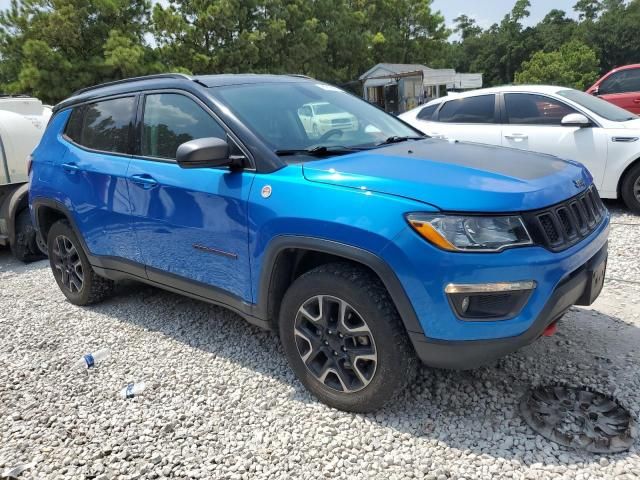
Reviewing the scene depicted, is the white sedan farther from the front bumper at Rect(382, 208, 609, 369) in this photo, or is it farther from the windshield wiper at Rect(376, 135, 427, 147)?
the front bumper at Rect(382, 208, 609, 369)

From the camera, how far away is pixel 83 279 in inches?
180

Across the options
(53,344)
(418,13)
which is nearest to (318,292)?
(53,344)

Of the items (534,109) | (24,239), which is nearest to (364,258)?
(534,109)

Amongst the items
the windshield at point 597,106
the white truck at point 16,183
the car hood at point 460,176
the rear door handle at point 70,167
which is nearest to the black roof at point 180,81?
the rear door handle at point 70,167

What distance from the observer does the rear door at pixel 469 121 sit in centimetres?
688

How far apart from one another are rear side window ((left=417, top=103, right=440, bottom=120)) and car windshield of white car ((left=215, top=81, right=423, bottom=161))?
370cm

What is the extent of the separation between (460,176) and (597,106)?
5.02 metres

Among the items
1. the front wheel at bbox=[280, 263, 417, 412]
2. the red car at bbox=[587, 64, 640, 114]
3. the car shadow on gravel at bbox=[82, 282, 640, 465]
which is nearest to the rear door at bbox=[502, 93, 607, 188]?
the car shadow on gravel at bbox=[82, 282, 640, 465]

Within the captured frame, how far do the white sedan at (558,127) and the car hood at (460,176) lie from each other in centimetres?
301

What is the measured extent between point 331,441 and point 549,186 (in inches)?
65.1

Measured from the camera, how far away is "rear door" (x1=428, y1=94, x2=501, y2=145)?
22.6ft

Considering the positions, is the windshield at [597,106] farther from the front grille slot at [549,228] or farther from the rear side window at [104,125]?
the rear side window at [104,125]

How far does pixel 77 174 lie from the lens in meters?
4.19

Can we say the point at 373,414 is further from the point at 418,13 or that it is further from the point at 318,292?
the point at 418,13
